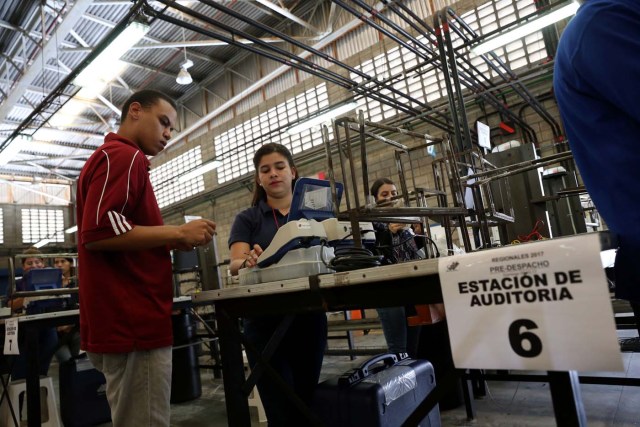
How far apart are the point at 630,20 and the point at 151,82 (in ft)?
34.0

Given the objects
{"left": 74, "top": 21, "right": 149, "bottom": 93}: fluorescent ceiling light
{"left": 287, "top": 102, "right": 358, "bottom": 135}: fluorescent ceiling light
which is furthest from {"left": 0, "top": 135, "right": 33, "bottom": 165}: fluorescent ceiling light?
{"left": 287, "top": 102, "right": 358, "bottom": 135}: fluorescent ceiling light

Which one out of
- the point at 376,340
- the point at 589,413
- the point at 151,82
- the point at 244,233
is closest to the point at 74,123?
the point at 151,82

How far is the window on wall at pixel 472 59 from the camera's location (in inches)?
235

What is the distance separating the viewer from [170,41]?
8016 millimetres

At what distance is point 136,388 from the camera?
1.18 meters

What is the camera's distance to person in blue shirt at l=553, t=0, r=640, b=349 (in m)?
0.72

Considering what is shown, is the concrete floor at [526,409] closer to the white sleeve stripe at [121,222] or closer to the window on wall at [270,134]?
the white sleeve stripe at [121,222]

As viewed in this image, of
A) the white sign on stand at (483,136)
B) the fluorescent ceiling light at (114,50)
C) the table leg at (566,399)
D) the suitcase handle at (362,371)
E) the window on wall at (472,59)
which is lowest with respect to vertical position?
the suitcase handle at (362,371)

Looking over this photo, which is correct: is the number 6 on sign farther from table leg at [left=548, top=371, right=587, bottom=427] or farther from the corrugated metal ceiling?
the corrugated metal ceiling

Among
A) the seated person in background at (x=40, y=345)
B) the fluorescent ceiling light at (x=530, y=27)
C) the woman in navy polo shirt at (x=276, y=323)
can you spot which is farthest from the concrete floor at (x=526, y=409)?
the fluorescent ceiling light at (x=530, y=27)

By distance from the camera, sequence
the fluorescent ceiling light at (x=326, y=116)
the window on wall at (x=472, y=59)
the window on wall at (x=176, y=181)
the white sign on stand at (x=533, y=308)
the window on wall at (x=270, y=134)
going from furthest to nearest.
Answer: the window on wall at (x=176, y=181) < the window on wall at (x=270, y=134) < the fluorescent ceiling light at (x=326, y=116) < the window on wall at (x=472, y=59) < the white sign on stand at (x=533, y=308)

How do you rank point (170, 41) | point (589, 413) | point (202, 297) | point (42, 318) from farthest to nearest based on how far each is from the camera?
1. point (170, 41)
2. point (42, 318)
3. point (589, 413)
4. point (202, 297)

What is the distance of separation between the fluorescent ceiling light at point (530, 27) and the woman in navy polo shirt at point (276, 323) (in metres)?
3.39

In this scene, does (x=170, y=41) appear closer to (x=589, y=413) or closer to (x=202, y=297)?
(x=202, y=297)
